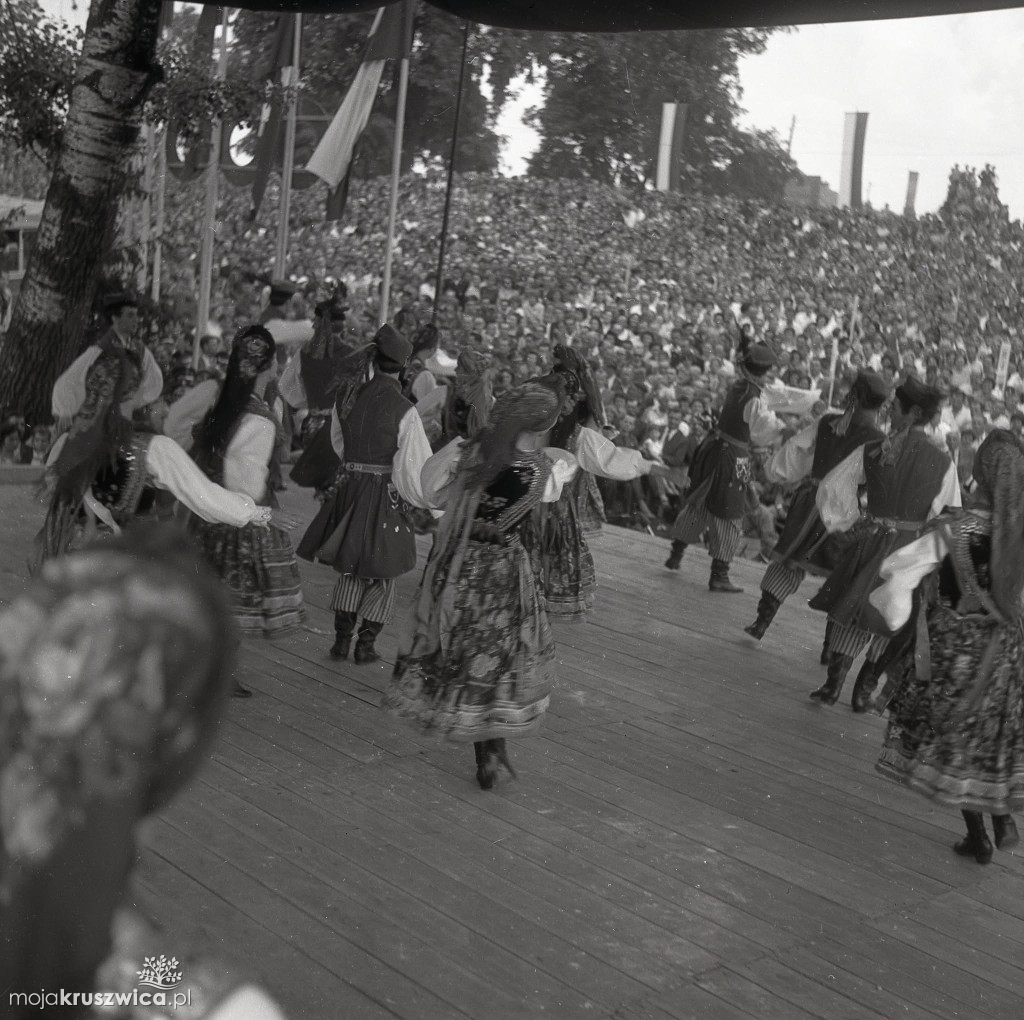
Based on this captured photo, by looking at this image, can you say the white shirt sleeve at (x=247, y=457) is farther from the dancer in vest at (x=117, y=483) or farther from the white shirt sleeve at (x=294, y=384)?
the white shirt sleeve at (x=294, y=384)

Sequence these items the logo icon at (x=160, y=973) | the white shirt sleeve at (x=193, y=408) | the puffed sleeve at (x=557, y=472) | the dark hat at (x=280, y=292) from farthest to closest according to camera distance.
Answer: the dark hat at (x=280, y=292)
the white shirt sleeve at (x=193, y=408)
the puffed sleeve at (x=557, y=472)
the logo icon at (x=160, y=973)

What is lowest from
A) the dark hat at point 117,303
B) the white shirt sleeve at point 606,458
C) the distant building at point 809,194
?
the white shirt sleeve at point 606,458

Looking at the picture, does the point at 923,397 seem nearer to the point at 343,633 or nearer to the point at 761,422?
the point at 761,422

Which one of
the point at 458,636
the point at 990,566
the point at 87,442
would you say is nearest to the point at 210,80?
the point at 87,442

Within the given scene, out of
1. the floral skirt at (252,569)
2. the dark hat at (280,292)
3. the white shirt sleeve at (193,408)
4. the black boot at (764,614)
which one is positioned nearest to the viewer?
the white shirt sleeve at (193,408)

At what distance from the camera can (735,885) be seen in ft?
13.7

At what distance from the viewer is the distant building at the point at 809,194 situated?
27.2m

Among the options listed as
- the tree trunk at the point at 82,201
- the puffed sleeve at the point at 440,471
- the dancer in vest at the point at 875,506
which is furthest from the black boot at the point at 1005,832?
the tree trunk at the point at 82,201

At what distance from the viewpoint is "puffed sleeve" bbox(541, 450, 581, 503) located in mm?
4891

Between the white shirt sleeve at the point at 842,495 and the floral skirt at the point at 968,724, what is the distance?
58.3 inches

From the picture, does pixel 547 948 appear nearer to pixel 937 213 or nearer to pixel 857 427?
pixel 857 427

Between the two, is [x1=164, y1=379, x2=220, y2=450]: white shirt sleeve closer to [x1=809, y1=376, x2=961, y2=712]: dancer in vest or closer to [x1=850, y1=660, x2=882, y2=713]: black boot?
[x1=809, y1=376, x2=961, y2=712]: dancer in vest

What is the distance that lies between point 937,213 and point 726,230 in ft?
13.1

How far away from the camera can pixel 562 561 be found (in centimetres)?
698
